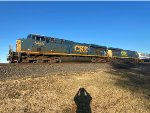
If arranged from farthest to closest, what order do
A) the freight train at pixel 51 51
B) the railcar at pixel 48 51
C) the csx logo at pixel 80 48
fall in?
the csx logo at pixel 80 48, the freight train at pixel 51 51, the railcar at pixel 48 51

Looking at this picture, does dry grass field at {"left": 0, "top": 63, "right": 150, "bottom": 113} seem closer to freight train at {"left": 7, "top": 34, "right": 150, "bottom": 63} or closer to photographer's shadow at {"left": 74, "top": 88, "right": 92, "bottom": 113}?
photographer's shadow at {"left": 74, "top": 88, "right": 92, "bottom": 113}

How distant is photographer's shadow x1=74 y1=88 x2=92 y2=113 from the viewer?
11.9 m

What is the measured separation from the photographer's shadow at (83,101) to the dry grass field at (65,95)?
22 centimetres

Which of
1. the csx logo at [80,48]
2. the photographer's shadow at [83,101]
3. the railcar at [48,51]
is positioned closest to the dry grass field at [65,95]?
the photographer's shadow at [83,101]

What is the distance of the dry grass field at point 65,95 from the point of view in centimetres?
1120

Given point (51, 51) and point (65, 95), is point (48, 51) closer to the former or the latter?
point (51, 51)

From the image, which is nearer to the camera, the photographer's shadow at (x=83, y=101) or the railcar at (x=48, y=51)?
the photographer's shadow at (x=83, y=101)

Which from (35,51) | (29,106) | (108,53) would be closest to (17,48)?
(35,51)

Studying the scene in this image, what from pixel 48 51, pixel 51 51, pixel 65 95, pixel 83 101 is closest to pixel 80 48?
pixel 51 51

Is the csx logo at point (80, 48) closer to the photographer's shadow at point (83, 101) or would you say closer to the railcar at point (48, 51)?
the railcar at point (48, 51)

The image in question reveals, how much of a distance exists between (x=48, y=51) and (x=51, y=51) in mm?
518

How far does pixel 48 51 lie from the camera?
27266 mm

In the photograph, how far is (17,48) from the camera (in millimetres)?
24688

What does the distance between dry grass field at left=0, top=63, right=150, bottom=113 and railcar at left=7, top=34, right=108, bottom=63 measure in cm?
894
